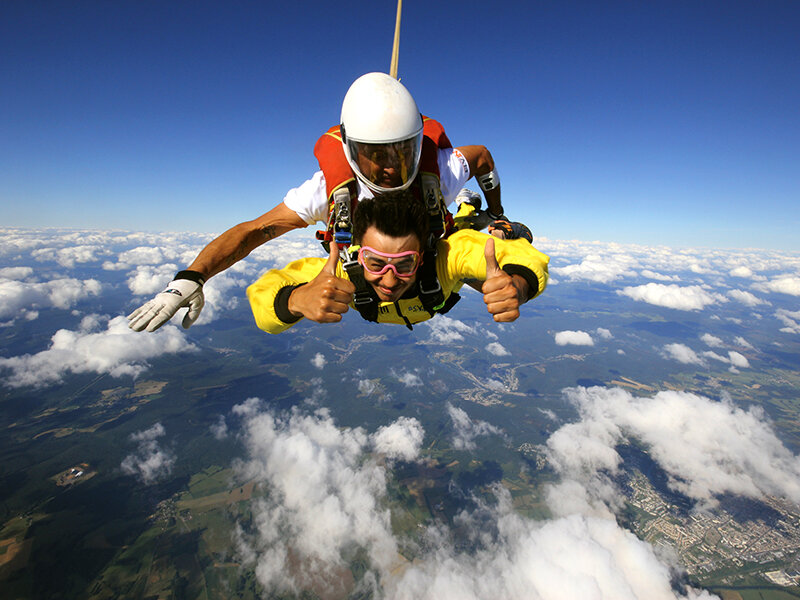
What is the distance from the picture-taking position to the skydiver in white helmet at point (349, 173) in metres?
2.37

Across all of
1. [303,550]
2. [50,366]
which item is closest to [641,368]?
[303,550]

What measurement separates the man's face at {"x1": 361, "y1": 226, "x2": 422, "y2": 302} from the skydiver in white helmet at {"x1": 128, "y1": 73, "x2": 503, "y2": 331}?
47cm

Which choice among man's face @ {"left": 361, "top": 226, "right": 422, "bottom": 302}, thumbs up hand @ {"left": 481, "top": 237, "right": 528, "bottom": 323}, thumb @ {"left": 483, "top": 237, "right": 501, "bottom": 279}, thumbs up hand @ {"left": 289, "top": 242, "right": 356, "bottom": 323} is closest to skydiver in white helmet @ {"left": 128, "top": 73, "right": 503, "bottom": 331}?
man's face @ {"left": 361, "top": 226, "right": 422, "bottom": 302}

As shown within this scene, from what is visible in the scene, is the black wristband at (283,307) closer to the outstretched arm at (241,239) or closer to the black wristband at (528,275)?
the outstretched arm at (241,239)

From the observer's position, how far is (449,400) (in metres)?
89.4

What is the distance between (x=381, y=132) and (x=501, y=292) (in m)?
1.63

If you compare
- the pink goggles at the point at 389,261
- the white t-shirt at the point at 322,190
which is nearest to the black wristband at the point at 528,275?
the pink goggles at the point at 389,261

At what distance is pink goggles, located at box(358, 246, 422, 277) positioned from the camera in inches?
97.3

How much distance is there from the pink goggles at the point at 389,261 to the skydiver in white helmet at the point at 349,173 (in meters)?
0.54

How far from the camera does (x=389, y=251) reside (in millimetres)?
2473

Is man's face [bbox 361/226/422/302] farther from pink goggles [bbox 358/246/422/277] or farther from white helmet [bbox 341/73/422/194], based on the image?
white helmet [bbox 341/73/422/194]

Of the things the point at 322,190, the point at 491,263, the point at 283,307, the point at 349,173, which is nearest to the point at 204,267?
the point at 283,307

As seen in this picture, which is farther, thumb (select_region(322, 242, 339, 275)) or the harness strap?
the harness strap

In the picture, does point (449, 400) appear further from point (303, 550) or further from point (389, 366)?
point (303, 550)
